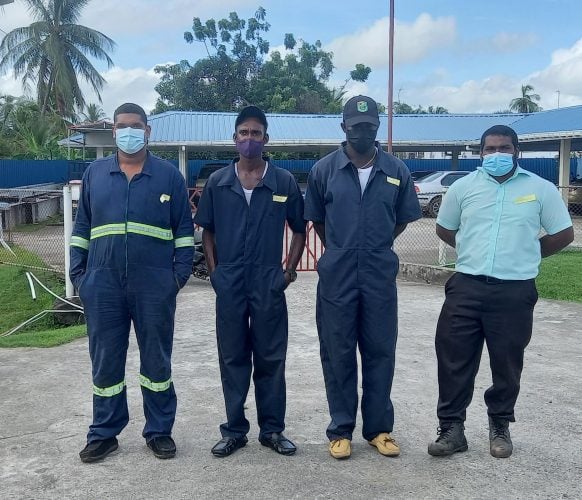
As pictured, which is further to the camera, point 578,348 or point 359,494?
point 578,348

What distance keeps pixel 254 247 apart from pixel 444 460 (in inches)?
64.2

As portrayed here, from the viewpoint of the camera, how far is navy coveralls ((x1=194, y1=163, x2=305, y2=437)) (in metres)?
3.84

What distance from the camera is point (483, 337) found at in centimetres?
398

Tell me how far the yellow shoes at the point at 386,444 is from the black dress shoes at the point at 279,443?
483mm

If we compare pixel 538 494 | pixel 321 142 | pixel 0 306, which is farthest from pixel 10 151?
pixel 538 494

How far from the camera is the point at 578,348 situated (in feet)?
20.9

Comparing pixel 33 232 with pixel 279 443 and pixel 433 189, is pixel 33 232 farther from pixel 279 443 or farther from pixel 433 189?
pixel 279 443

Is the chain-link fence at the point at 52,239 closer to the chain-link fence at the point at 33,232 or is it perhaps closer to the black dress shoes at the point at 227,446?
the chain-link fence at the point at 33,232

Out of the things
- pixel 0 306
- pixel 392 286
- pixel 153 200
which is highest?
pixel 153 200

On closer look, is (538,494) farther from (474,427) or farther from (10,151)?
(10,151)

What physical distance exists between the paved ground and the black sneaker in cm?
6

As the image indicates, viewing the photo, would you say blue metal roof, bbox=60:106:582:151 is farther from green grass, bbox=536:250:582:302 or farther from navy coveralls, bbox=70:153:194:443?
navy coveralls, bbox=70:153:194:443

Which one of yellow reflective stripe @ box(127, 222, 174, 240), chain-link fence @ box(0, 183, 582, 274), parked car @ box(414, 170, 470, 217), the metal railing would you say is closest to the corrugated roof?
parked car @ box(414, 170, 470, 217)

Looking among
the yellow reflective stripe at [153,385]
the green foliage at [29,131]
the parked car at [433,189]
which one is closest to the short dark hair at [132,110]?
the yellow reflective stripe at [153,385]
